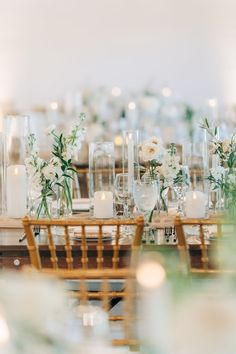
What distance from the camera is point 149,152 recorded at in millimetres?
3381

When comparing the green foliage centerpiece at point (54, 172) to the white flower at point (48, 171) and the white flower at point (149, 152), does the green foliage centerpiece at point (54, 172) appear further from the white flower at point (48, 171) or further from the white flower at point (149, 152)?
the white flower at point (149, 152)

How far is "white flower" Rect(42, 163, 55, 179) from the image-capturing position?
340 centimetres

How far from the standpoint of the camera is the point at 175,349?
2.80 ft

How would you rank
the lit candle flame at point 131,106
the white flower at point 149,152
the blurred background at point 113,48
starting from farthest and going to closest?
the blurred background at point 113,48 → the lit candle flame at point 131,106 → the white flower at point 149,152

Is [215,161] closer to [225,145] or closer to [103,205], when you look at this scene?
[225,145]

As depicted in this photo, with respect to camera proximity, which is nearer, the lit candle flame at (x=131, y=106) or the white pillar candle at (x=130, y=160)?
the white pillar candle at (x=130, y=160)

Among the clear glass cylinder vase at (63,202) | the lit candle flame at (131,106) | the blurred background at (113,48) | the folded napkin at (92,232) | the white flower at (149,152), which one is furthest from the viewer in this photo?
the blurred background at (113,48)

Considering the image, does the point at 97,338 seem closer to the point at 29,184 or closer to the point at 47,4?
the point at 29,184

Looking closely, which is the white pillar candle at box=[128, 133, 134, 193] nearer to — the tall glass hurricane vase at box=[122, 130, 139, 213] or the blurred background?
the tall glass hurricane vase at box=[122, 130, 139, 213]

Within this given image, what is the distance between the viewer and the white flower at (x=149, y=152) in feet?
11.1

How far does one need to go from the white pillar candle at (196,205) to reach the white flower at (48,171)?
0.53 m

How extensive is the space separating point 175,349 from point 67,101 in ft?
26.7

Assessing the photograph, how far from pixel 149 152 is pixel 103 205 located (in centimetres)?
28

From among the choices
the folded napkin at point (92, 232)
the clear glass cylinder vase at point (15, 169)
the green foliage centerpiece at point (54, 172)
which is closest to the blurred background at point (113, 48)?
the clear glass cylinder vase at point (15, 169)
